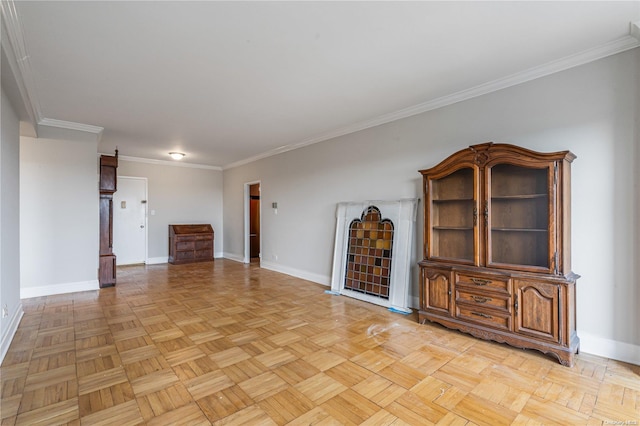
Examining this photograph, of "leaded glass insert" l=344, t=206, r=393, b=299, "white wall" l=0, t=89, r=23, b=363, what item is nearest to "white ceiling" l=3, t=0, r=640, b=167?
"white wall" l=0, t=89, r=23, b=363

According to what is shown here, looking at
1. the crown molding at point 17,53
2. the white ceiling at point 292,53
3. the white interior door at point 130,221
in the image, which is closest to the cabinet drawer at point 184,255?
the white interior door at point 130,221

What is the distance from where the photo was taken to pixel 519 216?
2.90 meters

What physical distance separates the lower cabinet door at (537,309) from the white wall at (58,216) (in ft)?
18.5

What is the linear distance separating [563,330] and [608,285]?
1.89 ft

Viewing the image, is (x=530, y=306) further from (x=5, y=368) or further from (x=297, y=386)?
(x=5, y=368)

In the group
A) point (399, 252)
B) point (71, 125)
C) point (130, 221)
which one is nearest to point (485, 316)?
point (399, 252)

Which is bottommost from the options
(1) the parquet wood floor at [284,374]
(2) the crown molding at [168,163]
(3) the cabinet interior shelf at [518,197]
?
(1) the parquet wood floor at [284,374]

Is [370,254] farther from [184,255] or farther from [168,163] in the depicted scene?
[168,163]

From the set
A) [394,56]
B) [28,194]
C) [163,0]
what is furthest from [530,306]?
[28,194]

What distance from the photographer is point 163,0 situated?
190 cm

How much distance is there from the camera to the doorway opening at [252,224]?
7.31 metres

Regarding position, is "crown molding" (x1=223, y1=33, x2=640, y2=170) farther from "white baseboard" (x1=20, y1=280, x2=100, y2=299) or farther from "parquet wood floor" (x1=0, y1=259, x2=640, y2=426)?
"white baseboard" (x1=20, y1=280, x2=100, y2=299)

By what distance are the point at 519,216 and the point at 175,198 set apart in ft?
23.8

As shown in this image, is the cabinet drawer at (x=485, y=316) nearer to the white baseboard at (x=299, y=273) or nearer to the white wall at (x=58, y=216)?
the white baseboard at (x=299, y=273)
